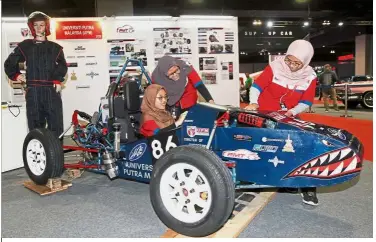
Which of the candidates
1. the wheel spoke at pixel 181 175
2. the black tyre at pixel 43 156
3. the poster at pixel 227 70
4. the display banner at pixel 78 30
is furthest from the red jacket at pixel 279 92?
the display banner at pixel 78 30

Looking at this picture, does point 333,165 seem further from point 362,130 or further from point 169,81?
point 362,130

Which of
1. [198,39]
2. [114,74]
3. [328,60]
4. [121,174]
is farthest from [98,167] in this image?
[328,60]

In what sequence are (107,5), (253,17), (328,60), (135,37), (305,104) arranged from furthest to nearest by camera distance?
(328,60), (253,17), (107,5), (135,37), (305,104)

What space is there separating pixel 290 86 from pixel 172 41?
4.78 metres

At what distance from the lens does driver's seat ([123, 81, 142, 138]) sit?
3.60m

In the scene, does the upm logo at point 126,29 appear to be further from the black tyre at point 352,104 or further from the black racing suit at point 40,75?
the black tyre at point 352,104

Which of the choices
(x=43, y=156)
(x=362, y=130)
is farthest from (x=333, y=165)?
(x=362, y=130)

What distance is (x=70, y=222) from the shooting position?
116 inches

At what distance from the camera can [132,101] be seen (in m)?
3.63

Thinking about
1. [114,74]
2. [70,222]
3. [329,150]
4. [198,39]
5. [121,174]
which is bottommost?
[70,222]

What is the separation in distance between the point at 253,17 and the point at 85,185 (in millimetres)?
12825

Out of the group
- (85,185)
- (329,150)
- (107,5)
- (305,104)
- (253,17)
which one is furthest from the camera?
(253,17)

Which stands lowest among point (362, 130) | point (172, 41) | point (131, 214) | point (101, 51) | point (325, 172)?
point (131, 214)

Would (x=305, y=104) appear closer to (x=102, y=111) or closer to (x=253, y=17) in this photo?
(x=102, y=111)
